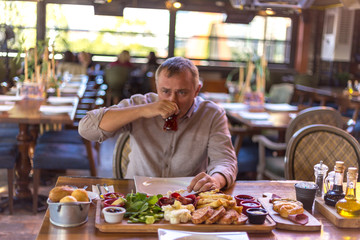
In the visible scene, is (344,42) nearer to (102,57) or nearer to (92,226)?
(102,57)

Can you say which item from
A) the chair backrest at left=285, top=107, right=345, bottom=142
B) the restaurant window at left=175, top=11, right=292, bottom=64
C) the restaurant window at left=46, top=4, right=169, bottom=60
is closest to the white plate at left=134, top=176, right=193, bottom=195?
the chair backrest at left=285, top=107, right=345, bottom=142

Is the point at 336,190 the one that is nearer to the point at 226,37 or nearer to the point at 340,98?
the point at 340,98

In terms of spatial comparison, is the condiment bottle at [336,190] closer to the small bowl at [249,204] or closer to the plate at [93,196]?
the small bowl at [249,204]

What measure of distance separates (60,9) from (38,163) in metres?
8.29

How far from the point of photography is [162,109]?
212 cm

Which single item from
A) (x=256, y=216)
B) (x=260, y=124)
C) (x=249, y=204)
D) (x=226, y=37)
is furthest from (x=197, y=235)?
(x=226, y=37)

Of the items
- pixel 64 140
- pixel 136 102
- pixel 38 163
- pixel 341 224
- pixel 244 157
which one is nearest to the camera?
pixel 341 224

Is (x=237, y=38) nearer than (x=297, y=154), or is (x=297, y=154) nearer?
(x=297, y=154)

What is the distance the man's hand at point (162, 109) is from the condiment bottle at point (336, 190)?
2.37ft

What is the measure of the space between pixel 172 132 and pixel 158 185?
0.43 m

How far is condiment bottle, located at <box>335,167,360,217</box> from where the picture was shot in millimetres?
1629

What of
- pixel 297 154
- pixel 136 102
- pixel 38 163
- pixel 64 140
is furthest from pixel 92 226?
pixel 64 140

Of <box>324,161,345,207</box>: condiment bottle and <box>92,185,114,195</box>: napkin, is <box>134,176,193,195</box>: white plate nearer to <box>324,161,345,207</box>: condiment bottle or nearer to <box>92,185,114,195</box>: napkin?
<box>92,185,114,195</box>: napkin

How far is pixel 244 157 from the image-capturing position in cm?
405
